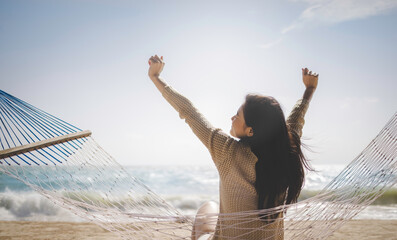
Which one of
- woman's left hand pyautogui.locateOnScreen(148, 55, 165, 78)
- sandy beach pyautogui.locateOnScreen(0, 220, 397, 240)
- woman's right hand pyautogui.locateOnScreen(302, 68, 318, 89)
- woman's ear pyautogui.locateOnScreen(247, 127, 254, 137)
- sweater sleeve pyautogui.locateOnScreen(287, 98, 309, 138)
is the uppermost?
woman's right hand pyautogui.locateOnScreen(302, 68, 318, 89)

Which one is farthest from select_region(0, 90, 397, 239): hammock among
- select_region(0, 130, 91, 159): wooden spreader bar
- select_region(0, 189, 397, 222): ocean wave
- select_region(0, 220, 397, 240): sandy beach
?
select_region(0, 189, 397, 222): ocean wave

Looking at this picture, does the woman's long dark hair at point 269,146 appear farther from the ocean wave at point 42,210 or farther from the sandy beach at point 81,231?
the ocean wave at point 42,210

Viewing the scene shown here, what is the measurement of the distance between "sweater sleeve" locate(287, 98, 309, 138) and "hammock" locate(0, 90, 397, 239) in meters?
0.33

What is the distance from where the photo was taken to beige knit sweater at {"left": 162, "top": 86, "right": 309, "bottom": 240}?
102 cm

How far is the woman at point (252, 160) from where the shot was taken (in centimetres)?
102

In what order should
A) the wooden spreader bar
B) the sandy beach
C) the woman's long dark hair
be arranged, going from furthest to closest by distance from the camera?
the sandy beach < the wooden spreader bar < the woman's long dark hair

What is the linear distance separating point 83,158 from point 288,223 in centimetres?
133

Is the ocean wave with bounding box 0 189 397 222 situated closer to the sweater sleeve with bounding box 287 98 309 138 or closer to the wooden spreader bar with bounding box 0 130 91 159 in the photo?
the wooden spreader bar with bounding box 0 130 91 159

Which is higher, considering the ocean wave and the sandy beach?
the ocean wave

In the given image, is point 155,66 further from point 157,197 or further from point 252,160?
point 157,197

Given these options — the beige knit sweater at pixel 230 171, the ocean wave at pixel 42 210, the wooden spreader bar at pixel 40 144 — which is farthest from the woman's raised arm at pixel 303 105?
the ocean wave at pixel 42 210

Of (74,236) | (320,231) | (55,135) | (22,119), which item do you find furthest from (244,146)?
(74,236)

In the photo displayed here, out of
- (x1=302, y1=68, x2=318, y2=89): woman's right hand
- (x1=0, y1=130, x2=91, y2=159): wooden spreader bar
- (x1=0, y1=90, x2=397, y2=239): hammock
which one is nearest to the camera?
(x1=0, y1=90, x2=397, y2=239): hammock

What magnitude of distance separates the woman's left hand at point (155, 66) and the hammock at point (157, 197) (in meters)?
0.62
